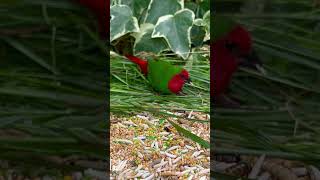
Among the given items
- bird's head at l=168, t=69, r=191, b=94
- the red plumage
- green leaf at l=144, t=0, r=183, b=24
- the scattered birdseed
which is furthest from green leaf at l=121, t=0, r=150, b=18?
the red plumage

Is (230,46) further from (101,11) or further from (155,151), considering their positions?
(155,151)

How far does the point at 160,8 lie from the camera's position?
5.02 feet

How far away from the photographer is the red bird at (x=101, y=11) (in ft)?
2.33

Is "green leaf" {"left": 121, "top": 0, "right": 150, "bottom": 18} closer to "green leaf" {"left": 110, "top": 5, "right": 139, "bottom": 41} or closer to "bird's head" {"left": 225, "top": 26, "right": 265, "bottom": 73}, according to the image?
"green leaf" {"left": 110, "top": 5, "right": 139, "bottom": 41}

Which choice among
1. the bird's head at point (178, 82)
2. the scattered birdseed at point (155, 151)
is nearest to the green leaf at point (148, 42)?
the bird's head at point (178, 82)

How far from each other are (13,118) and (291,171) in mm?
377

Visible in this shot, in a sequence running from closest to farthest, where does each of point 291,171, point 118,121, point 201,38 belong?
point 291,171, point 118,121, point 201,38

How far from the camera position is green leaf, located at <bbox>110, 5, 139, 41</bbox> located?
1.44 meters

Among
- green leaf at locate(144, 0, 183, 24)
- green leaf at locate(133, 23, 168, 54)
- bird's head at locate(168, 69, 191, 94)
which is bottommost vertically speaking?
bird's head at locate(168, 69, 191, 94)

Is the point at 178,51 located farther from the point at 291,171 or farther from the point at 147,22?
the point at 291,171

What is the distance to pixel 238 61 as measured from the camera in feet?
2.50

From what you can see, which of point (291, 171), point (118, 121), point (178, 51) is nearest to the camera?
point (291, 171)

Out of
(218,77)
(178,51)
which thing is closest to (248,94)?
(218,77)

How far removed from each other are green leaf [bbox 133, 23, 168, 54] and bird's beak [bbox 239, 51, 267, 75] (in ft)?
2.41
